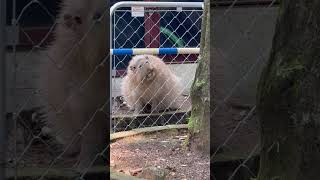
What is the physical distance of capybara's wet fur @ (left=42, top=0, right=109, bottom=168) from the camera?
1.80 m

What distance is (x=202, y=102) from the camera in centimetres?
486

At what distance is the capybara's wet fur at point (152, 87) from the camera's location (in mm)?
8297

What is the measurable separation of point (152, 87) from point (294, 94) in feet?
22.7

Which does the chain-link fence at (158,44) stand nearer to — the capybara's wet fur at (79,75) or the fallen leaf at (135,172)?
the fallen leaf at (135,172)

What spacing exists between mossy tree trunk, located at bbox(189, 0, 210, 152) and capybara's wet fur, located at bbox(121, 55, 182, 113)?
326cm

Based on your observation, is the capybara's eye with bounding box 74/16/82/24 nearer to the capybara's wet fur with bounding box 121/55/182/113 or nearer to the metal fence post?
the metal fence post

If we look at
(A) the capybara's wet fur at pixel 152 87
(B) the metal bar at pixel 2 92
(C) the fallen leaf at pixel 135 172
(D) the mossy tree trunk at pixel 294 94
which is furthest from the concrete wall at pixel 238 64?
(A) the capybara's wet fur at pixel 152 87

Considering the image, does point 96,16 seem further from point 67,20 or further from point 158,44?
point 158,44

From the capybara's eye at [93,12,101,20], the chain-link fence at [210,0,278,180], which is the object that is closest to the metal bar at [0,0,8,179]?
the capybara's eye at [93,12,101,20]

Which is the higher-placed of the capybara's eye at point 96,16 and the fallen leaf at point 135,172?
the capybara's eye at point 96,16

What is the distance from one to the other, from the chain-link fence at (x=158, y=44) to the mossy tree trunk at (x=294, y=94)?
5.63m

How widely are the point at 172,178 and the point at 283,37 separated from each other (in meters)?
2.30

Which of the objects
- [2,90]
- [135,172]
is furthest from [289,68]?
[135,172]

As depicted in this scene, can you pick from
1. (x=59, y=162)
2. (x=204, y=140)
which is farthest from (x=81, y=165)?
(x=204, y=140)
